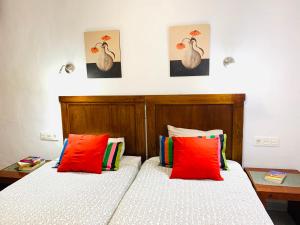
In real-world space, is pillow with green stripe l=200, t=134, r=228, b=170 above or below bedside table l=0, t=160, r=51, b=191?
above

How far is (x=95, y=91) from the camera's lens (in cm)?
260

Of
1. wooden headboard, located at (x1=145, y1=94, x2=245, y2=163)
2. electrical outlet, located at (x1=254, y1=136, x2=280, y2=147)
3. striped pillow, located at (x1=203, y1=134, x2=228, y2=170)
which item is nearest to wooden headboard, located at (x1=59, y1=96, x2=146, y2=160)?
wooden headboard, located at (x1=145, y1=94, x2=245, y2=163)

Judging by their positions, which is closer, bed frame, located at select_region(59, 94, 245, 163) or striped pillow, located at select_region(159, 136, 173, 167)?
striped pillow, located at select_region(159, 136, 173, 167)

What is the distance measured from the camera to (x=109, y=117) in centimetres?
256

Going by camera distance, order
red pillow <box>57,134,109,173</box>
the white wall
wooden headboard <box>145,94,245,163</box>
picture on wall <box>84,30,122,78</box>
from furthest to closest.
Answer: picture on wall <box>84,30,122,78</box>, wooden headboard <box>145,94,245,163</box>, the white wall, red pillow <box>57,134,109,173</box>

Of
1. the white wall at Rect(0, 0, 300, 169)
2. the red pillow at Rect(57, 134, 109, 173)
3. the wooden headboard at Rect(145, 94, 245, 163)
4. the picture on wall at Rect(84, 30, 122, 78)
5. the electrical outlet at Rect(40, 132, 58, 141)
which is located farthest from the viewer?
the electrical outlet at Rect(40, 132, 58, 141)

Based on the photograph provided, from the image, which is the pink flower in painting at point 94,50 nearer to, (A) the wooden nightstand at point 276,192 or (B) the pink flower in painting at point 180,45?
(B) the pink flower in painting at point 180,45

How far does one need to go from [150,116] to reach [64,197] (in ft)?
3.66

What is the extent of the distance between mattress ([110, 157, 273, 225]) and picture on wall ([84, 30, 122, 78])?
3.74ft

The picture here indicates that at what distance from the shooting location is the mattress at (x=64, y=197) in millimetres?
1487

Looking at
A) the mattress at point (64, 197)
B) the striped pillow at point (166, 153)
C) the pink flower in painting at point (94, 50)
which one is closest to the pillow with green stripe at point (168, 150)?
the striped pillow at point (166, 153)

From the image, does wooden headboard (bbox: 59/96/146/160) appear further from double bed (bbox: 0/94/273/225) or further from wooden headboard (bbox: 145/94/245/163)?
wooden headboard (bbox: 145/94/245/163)

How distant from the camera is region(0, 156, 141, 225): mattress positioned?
→ 4.88 ft

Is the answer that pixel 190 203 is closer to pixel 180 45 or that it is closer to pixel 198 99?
pixel 198 99
